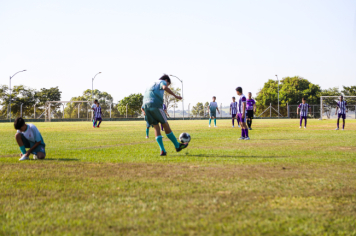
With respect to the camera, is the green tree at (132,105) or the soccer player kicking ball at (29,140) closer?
the soccer player kicking ball at (29,140)

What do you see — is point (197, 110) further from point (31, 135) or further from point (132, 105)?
point (31, 135)

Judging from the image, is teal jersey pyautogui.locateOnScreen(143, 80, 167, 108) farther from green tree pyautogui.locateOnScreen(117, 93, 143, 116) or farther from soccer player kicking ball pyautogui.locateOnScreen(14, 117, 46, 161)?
green tree pyautogui.locateOnScreen(117, 93, 143, 116)

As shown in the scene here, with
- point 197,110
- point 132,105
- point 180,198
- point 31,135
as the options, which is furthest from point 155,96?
point 197,110

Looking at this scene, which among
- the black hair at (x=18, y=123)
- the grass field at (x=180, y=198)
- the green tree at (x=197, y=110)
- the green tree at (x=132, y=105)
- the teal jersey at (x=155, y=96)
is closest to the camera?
the grass field at (x=180, y=198)

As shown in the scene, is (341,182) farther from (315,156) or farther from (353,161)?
(315,156)

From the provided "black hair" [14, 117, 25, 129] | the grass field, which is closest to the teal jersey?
the grass field

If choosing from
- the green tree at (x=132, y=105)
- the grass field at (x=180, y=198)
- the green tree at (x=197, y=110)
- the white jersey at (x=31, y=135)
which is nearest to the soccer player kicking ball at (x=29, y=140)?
the white jersey at (x=31, y=135)

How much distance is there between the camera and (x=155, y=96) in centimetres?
800

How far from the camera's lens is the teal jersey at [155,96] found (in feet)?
26.1

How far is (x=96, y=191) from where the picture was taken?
14.7ft

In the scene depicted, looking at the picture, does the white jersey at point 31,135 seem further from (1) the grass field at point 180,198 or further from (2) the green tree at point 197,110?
(2) the green tree at point 197,110

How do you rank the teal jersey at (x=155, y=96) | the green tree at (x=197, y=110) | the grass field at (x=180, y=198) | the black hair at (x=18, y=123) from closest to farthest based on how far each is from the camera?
the grass field at (x=180, y=198) → the black hair at (x=18, y=123) → the teal jersey at (x=155, y=96) → the green tree at (x=197, y=110)

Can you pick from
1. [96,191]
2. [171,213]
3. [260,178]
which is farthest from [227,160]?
[171,213]

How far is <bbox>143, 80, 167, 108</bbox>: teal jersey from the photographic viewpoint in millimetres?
7961
